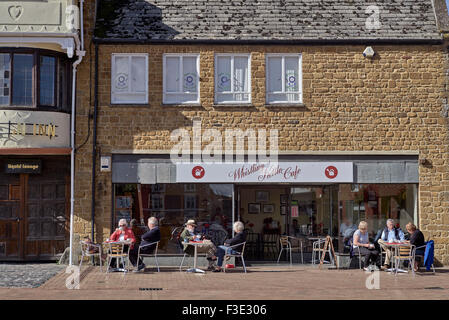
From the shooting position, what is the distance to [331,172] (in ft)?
60.9

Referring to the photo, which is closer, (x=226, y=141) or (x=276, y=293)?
(x=276, y=293)

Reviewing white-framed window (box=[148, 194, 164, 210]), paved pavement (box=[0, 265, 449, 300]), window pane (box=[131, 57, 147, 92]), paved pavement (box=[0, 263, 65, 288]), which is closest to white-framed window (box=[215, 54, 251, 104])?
window pane (box=[131, 57, 147, 92])

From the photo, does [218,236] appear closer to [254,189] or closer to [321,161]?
[254,189]

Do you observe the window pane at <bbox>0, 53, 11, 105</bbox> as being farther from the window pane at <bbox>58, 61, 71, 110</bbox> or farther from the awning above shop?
the awning above shop

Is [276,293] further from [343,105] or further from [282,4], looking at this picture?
[282,4]

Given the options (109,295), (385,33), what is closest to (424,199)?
(385,33)

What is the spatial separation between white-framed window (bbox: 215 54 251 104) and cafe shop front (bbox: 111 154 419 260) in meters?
1.92

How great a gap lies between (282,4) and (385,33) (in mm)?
3118

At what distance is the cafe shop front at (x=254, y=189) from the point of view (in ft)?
60.4

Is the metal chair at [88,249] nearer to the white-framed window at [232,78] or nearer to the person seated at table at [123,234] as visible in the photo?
the person seated at table at [123,234]

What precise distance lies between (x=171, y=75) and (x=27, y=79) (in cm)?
389

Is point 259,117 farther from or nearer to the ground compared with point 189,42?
nearer to the ground

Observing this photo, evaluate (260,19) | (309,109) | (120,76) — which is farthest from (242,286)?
(260,19)

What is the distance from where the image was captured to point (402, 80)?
18781mm
